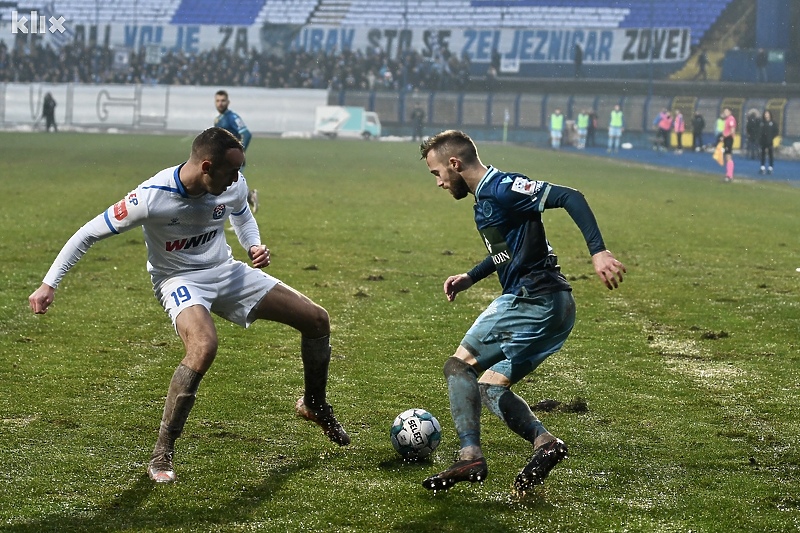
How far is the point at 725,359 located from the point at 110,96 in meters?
50.1

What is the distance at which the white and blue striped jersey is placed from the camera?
547 centimetres

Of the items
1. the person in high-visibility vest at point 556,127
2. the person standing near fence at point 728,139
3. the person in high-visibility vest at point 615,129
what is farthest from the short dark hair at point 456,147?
the person in high-visibility vest at point 556,127

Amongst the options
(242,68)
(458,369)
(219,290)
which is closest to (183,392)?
(219,290)

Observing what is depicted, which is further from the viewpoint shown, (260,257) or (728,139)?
(728,139)

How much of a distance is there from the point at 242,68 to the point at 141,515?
179 ft

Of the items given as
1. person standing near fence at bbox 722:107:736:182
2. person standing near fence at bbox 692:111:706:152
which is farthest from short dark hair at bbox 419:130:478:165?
person standing near fence at bbox 692:111:706:152

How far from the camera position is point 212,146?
17.7 feet

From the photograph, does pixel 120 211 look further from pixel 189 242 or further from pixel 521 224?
pixel 521 224

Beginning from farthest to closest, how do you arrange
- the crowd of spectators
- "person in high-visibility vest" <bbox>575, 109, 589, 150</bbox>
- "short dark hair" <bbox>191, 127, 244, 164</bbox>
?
the crowd of spectators, "person in high-visibility vest" <bbox>575, 109, 589, 150</bbox>, "short dark hair" <bbox>191, 127, 244, 164</bbox>

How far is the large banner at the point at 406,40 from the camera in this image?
55.8 meters

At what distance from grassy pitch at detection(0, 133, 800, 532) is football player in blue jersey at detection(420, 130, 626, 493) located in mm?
402

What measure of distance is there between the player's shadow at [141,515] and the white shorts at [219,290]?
972mm

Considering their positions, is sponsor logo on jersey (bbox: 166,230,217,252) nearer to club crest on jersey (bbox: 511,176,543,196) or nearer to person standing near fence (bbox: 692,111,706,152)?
club crest on jersey (bbox: 511,176,543,196)

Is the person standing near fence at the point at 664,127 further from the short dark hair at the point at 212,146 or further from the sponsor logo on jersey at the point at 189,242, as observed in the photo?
the short dark hair at the point at 212,146
